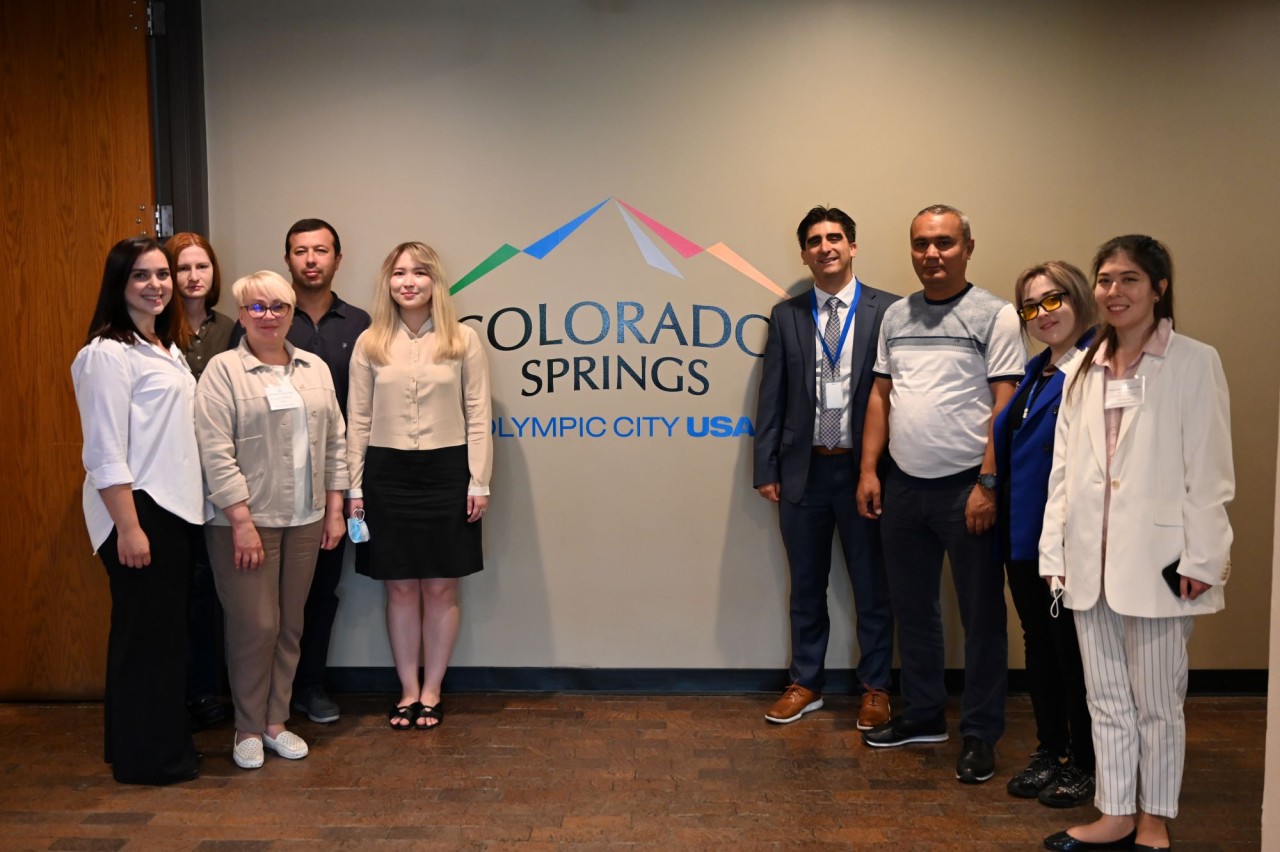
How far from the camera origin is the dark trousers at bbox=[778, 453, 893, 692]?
12.8 feet

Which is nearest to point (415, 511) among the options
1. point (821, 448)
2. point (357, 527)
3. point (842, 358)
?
point (357, 527)

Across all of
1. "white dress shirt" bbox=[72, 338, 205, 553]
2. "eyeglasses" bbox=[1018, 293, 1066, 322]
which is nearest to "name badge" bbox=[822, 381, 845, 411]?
"eyeglasses" bbox=[1018, 293, 1066, 322]

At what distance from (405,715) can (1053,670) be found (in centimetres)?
230

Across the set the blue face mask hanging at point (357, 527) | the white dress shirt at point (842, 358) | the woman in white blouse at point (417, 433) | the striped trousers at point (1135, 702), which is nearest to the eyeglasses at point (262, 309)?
the woman in white blouse at point (417, 433)

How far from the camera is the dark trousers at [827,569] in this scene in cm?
391

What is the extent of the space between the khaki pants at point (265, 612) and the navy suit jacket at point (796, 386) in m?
1.69

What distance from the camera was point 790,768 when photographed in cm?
347

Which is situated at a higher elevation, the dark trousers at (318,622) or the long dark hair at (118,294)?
the long dark hair at (118,294)

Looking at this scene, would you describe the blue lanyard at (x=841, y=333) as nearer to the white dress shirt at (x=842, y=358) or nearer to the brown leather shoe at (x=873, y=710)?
the white dress shirt at (x=842, y=358)

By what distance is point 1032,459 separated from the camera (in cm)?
307

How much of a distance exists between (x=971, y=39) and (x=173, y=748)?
392 centimetres

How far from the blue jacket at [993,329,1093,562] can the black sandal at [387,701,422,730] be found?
→ 2249mm

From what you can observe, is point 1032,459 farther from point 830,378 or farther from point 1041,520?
point 830,378

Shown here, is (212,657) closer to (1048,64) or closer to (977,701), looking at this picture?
(977,701)
